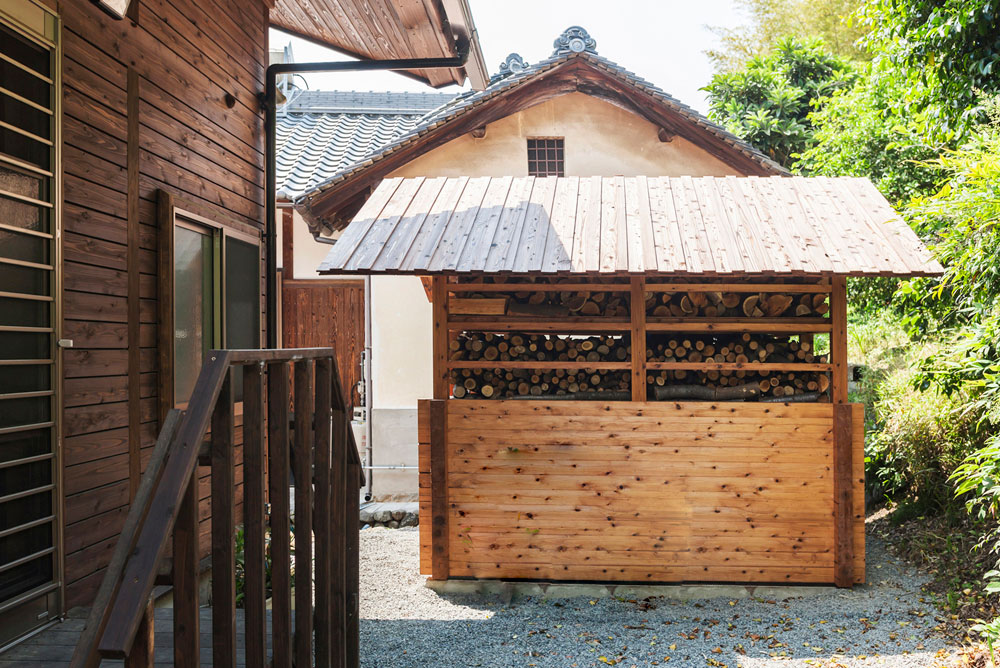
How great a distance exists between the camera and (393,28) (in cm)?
623

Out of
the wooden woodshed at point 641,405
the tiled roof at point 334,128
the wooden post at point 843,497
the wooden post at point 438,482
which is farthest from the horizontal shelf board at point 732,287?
the tiled roof at point 334,128

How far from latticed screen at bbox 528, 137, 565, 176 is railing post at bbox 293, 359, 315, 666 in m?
7.29

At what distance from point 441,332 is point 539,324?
0.78 metres

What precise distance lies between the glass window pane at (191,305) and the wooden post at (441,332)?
171cm

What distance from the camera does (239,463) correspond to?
5742 millimetres

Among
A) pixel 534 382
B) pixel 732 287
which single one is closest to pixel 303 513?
pixel 534 382

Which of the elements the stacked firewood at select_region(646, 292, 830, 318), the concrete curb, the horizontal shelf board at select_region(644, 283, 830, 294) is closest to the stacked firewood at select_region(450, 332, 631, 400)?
the stacked firewood at select_region(646, 292, 830, 318)

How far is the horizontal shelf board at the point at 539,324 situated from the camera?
6238 millimetres

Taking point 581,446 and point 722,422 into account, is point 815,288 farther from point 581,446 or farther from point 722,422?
point 581,446

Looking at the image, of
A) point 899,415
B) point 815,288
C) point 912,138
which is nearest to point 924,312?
point 899,415

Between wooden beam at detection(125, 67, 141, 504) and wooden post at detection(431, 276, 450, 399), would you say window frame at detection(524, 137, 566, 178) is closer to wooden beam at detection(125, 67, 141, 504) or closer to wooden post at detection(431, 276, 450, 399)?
wooden post at detection(431, 276, 450, 399)

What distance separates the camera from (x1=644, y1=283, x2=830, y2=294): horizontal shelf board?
6.17 metres

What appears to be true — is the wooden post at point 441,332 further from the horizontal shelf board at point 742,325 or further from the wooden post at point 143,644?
the wooden post at point 143,644

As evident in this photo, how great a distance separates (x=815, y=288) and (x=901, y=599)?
238 centimetres
